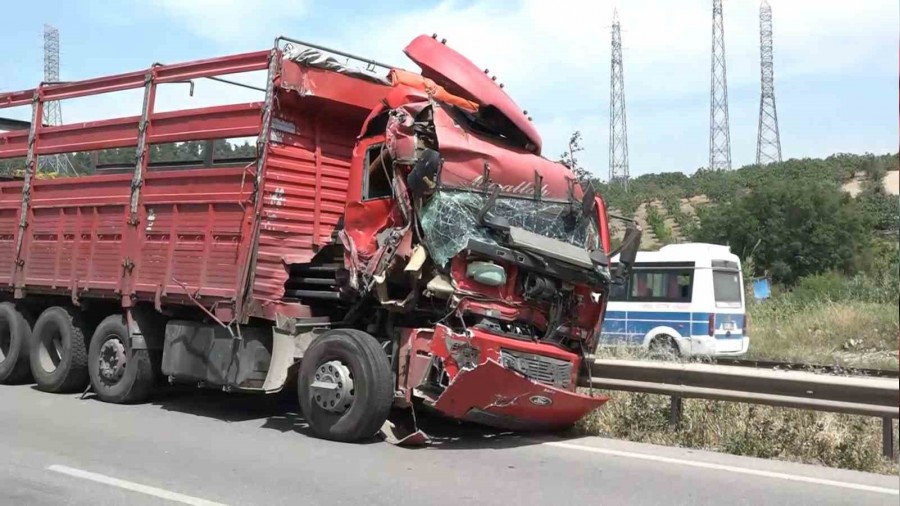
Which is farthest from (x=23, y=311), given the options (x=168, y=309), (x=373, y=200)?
(x=373, y=200)

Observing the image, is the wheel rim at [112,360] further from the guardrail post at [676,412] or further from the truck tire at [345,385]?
the guardrail post at [676,412]

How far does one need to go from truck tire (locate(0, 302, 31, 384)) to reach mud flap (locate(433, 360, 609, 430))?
271 inches

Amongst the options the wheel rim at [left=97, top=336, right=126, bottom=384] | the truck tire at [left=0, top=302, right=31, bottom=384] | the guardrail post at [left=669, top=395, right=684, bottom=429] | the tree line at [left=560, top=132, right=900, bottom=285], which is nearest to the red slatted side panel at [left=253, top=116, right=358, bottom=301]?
the wheel rim at [left=97, top=336, right=126, bottom=384]

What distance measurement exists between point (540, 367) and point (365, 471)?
1.79 meters

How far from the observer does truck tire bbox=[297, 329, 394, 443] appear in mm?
7246

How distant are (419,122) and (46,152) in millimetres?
6169

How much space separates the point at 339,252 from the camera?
8484mm

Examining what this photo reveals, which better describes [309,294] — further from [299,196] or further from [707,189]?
[707,189]

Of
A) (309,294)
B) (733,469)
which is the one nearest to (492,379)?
(733,469)

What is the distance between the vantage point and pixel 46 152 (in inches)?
436

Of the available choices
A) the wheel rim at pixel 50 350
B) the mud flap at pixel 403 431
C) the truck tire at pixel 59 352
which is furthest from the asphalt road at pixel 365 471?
the wheel rim at pixel 50 350

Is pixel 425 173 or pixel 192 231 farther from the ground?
pixel 425 173

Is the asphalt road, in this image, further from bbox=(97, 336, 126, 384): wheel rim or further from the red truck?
bbox=(97, 336, 126, 384): wheel rim

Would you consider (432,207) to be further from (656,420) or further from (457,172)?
(656,420)
